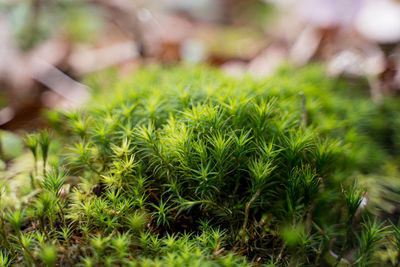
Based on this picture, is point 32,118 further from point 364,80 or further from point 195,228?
point 364,80

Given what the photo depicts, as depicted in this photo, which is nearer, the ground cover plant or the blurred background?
the ground cover plant

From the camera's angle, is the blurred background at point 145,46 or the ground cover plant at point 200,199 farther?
the blurred background at point 145,46

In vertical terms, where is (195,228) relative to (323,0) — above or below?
below

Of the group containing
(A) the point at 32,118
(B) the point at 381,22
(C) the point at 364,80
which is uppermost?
(B) the point at 381,22

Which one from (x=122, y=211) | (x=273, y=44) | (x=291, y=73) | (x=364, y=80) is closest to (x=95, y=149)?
(x=122, y=211)
